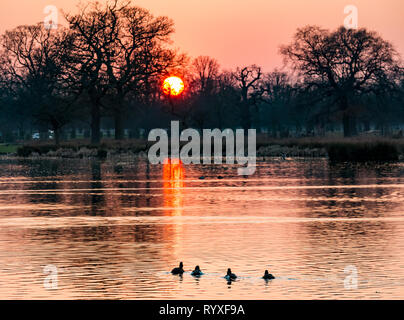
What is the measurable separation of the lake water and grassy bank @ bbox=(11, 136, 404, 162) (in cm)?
1969

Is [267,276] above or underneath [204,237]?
underneath

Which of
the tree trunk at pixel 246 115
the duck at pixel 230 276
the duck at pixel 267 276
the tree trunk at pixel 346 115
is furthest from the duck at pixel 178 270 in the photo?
the tree trunk at pixel 246 115

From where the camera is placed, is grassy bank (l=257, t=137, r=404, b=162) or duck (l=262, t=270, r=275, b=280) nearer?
duck (l=262, t=270, r=275, b=280)

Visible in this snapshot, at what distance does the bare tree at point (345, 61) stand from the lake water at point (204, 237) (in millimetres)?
41476

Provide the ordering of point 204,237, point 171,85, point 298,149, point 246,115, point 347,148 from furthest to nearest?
point 246,115 < point 171,85 < point 298,149 < point 347,148 < point 204,237

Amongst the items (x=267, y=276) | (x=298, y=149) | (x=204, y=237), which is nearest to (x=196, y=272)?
(x=267, y=276)

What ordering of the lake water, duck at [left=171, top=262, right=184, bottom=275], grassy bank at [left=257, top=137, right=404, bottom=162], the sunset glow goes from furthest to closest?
1. the sunset glow
2. grassy bank at [left=257, top=137, right=404, bottom=162]
3. duck at [left=171, top=262, right=184, bottom=275]
4. the lake water

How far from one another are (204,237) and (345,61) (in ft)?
232

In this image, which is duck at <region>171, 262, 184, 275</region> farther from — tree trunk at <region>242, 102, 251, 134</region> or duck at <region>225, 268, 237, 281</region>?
tree trunk at <region>242, 102, 251, 134</region>

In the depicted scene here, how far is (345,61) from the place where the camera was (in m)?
94.3

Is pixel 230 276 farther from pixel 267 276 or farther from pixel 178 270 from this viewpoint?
pixel 178 270

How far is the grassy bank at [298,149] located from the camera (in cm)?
7331

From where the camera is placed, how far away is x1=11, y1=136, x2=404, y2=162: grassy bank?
2886 inches

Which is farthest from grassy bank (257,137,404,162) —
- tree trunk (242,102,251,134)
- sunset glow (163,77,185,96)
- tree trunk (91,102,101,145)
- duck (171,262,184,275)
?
duck (171,262,184,275)
